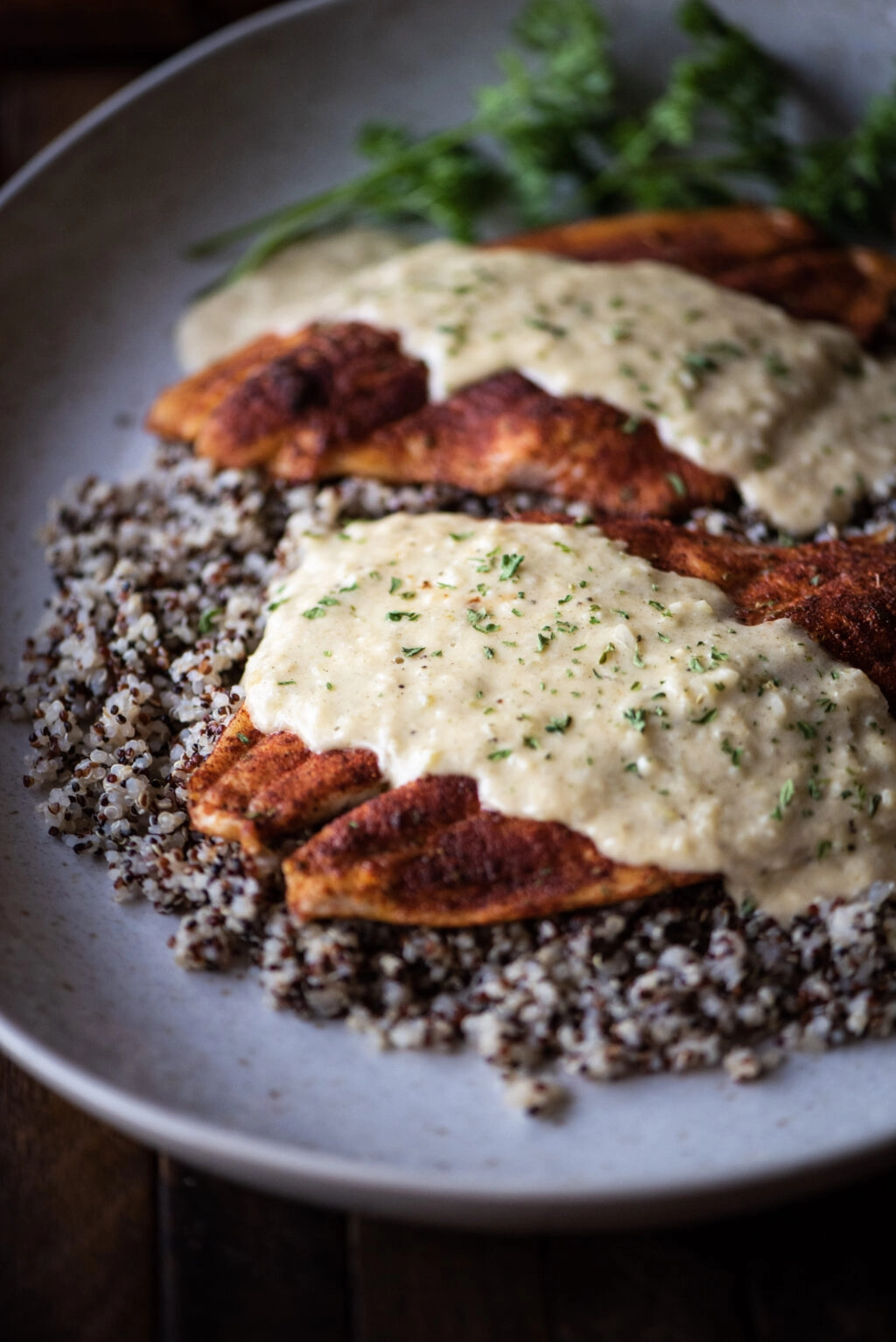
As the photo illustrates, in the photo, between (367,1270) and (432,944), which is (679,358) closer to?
(432,944)

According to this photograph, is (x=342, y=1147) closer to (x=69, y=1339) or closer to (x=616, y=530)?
(x=69, y=1339)

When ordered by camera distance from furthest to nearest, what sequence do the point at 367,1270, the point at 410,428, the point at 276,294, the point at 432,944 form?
the point at 276,294
the point at 410,428
the point at 432,944
the point at 367,1270

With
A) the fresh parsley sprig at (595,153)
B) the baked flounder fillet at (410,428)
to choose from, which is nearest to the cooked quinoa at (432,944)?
the baked flounder fillet at (410,428)

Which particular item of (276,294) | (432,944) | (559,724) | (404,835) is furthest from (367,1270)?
(276,294)

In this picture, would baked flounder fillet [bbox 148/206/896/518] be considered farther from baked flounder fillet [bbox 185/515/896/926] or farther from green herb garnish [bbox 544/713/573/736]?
green herb garnish [bbox 544/713/573/736]

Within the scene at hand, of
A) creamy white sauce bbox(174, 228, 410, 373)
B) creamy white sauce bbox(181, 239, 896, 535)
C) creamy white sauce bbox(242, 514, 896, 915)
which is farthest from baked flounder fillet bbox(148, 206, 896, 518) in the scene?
creamy white sauce bbox(242, 514, 896, 915)
